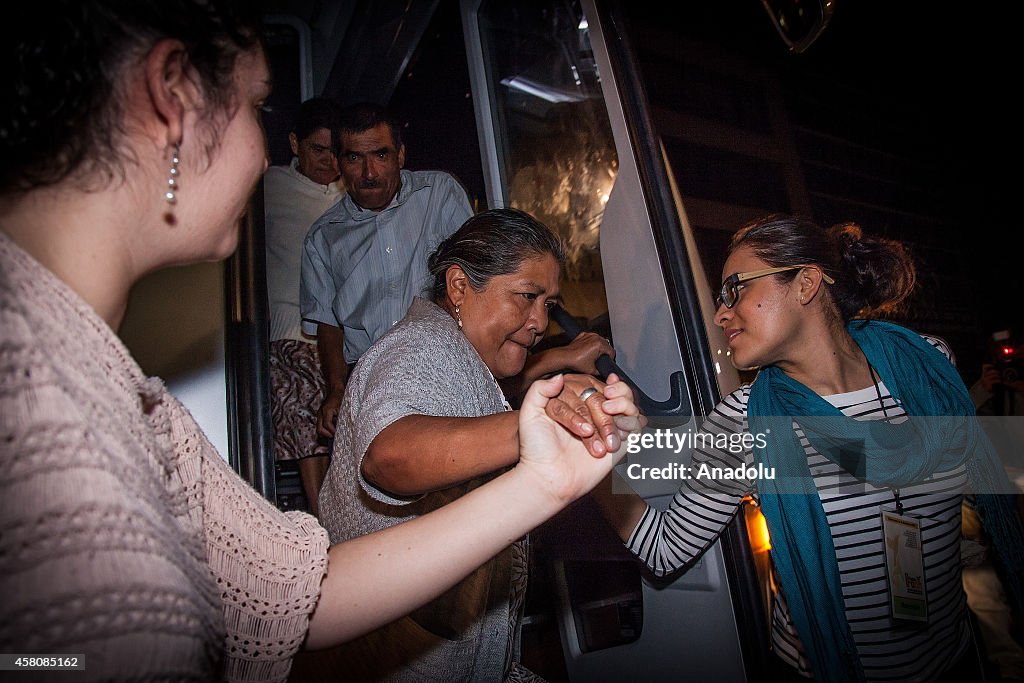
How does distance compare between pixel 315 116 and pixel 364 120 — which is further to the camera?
pixel 315 116

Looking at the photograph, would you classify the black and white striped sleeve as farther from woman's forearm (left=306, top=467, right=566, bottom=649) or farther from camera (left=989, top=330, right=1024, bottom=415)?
woman's forearm (left=306, top=467, right=566, bottom=649)

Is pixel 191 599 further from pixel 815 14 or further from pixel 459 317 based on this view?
pixel 815 14

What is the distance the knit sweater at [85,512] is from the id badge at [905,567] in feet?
5.18

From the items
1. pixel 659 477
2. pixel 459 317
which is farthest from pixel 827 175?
pixel 459 317

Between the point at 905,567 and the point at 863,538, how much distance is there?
0.11 meters

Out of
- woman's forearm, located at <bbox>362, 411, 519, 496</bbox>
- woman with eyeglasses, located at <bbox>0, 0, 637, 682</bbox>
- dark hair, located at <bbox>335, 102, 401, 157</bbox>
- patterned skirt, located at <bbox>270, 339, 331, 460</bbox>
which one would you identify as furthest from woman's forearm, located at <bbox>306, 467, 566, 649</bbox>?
dark hair, located at <bbox>335, 102, 401, 157</bbox>

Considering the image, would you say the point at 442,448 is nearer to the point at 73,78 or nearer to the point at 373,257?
the point at 73,78

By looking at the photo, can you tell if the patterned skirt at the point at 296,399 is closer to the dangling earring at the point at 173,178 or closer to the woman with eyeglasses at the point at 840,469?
the woman with eyeglasses at the point at 840,469

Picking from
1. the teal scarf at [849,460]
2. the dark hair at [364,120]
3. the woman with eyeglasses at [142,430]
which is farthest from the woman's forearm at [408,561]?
the dark hair at [364,120]

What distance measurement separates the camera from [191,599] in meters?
0.46

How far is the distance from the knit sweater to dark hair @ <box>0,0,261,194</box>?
118mm

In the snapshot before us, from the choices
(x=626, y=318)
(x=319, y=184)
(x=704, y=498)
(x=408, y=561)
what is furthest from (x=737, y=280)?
(x=319, y=184)

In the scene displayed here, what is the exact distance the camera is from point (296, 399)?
2.35 meters

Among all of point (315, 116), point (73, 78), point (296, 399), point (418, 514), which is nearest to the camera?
point (73, 78)
